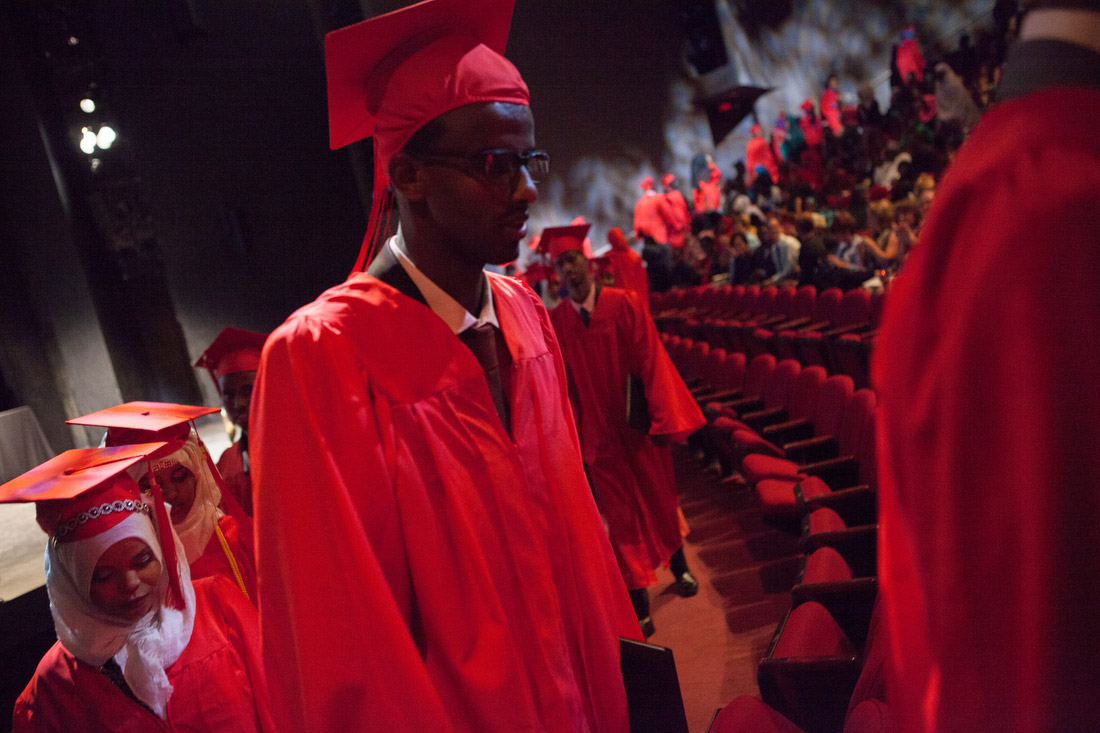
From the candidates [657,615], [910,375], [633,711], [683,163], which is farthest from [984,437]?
[683,163]

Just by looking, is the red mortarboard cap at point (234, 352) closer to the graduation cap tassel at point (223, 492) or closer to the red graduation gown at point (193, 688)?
the graduation cap tassel at point (223, 492)

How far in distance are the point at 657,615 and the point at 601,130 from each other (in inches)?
510

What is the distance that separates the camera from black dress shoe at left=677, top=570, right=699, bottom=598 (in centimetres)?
378

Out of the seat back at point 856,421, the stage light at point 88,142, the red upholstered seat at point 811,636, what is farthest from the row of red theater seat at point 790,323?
the stage light at point 88,142

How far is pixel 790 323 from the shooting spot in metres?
6.04

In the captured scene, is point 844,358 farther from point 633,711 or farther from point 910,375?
point 910,375

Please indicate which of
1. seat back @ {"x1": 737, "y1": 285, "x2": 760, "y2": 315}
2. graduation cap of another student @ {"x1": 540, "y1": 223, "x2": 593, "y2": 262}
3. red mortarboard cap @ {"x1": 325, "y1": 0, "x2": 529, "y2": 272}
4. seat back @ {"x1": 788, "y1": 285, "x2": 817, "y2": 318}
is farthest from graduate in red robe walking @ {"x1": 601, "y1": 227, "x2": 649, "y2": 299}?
red mortarboard cap @ {"x1": 325, "y1": 0, "x2": 529, "y2": 272}

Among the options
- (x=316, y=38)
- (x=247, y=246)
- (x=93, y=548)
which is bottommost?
(x=93, y=548)

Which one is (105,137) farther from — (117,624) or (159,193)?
(117,624)

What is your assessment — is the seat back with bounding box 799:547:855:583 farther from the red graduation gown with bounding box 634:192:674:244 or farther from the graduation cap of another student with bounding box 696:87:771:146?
the graduation cap of another student with bounding box 696:87:771:146

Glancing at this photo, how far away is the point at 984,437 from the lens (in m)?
0.46

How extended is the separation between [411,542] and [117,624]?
1.07 m

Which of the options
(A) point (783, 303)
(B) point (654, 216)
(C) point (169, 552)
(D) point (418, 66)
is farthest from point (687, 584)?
(B) point (654, 216)

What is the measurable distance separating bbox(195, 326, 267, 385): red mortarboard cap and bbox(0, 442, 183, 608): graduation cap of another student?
124 cm
